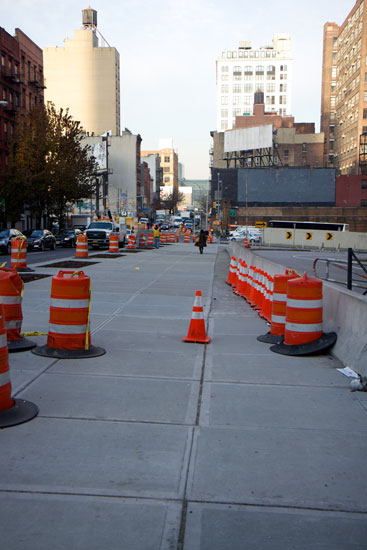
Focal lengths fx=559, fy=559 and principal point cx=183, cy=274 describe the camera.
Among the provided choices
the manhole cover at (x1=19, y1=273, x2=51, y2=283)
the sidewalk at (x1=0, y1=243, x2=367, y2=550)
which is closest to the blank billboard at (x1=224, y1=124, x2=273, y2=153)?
the manhole cover at (x1=19, y1=273, x2=51, y2=283)

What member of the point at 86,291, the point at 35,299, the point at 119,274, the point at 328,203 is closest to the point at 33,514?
the point at 86,291

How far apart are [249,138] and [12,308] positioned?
97.7m

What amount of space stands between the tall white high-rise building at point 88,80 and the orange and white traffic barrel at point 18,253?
6653 inches

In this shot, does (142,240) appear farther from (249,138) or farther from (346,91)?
(346,91)

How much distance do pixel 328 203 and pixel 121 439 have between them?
9392 cm

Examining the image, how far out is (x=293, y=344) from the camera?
8281 millimetres

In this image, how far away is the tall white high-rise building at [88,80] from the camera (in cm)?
18250

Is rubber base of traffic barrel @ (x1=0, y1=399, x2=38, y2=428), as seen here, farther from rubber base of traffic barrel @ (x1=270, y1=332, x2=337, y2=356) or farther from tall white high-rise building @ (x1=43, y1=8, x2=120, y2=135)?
tall white high-rise building @ (x1=43, y1=8, x2=120, y2=135)

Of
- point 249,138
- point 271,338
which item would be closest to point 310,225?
point 249,138

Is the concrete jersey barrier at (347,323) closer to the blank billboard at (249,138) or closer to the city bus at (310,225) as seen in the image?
the city bus at (310,225)

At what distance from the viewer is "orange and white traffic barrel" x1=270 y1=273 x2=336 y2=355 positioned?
26.5 feet

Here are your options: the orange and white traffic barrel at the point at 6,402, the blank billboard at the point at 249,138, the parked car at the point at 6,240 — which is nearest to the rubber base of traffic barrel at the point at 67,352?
the orange and white traffic barrel at the point at 6,402

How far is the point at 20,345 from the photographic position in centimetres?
→ 815

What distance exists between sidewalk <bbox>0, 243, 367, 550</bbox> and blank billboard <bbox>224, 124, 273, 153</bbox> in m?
94.3
